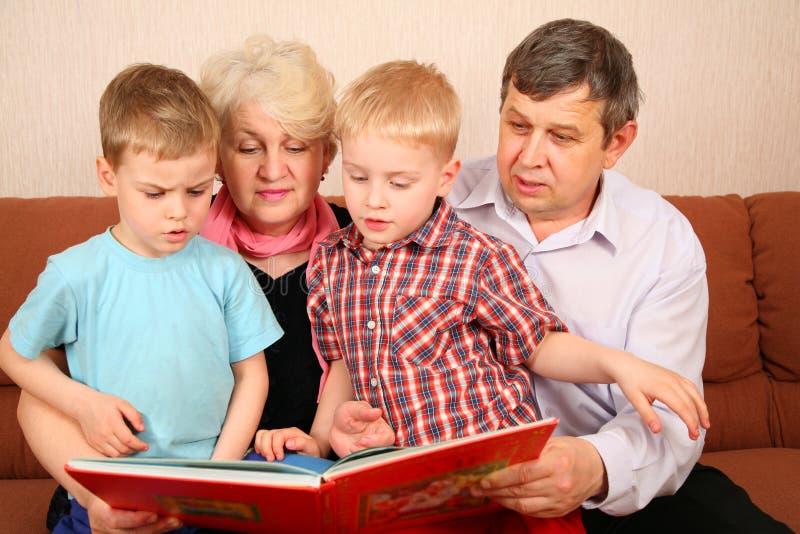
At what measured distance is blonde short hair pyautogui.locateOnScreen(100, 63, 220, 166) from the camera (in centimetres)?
134

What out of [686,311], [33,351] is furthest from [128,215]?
[686,311]

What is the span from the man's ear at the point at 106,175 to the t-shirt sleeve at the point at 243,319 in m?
0.27

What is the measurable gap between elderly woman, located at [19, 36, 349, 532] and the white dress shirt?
1.45 ft

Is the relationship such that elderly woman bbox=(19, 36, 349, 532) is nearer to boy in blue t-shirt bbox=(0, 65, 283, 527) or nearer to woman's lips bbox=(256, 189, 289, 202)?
woman's lips bbox=(256, 189, 289, 202)

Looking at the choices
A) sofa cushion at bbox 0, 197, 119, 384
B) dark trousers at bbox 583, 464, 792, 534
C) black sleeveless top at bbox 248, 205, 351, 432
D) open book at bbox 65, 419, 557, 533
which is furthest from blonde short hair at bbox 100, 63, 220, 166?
dark trousers at bbox 583, 464, 792, 534

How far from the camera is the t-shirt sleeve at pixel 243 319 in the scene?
1521 millimetres

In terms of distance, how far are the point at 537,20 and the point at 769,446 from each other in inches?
58.6

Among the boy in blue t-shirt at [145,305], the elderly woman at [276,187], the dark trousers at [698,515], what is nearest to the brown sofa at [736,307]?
the dark trousers at [698,515]

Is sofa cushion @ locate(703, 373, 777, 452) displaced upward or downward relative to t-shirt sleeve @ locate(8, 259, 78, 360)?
downward

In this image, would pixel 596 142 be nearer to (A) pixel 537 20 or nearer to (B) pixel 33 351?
(A) pixel 537 20

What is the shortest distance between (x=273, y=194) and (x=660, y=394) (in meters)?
0.87

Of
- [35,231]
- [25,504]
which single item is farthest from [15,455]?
[35,231]

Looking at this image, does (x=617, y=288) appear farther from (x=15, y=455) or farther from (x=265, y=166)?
(x=15, y=455)

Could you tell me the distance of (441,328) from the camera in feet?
4.97
